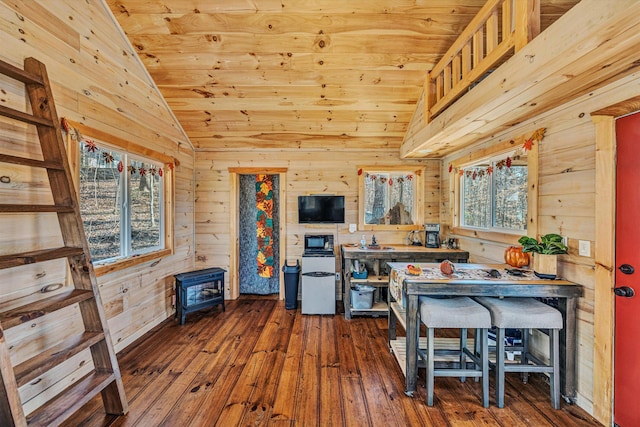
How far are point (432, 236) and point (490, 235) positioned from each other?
890 mm

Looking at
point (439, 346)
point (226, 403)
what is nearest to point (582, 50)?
point (439, 346)

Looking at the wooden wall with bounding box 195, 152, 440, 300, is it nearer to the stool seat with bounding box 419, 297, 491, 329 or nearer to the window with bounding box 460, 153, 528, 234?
the window with bounding box 460, 153, 528, 234

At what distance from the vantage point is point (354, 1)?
247 centimetres

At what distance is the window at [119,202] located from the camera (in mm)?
2505

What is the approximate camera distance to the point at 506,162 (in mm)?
2863

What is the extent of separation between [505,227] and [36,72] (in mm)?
4177

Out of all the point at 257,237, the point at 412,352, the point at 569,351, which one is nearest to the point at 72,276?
the point at 412,352

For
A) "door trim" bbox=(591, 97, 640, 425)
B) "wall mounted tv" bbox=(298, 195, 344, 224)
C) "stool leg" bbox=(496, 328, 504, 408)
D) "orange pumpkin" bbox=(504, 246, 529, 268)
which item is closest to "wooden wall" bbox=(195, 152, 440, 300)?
"wall mounted tv" bbox=(298, 195, 344, 224)

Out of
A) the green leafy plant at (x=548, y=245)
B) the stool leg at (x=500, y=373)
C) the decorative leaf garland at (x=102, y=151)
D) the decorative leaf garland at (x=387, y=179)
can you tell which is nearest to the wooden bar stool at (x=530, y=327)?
the stool leg at (x=500, y=373)

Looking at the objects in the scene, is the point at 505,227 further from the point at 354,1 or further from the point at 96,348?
the point at 96,348

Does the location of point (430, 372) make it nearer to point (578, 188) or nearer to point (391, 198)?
point (578, 188)

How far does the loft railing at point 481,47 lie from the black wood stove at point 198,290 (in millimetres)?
3398

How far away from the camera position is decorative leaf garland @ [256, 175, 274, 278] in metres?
4.81

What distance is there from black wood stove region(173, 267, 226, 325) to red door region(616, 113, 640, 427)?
12.9ft
